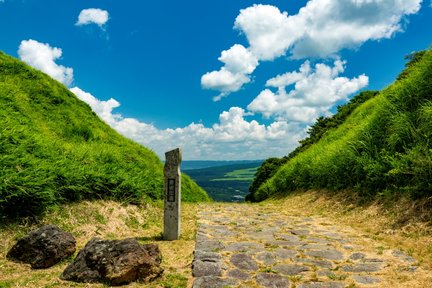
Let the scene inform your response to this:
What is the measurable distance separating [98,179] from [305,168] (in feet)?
30.9

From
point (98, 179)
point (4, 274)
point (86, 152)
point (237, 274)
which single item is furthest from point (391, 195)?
point (86, 152)

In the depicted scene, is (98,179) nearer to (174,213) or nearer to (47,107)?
(174,213)

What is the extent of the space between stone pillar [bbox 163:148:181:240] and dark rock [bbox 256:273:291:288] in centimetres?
282

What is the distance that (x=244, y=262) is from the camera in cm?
541

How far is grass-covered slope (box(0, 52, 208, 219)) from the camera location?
22.3 feet

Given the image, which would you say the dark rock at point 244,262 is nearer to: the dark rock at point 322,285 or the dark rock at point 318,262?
the dark rock at point 318,262

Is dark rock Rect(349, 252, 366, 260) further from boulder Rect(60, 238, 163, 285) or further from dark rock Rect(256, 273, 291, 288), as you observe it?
boulder Rect(60, 238, 163, 285)

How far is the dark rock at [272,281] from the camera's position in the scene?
446 cm

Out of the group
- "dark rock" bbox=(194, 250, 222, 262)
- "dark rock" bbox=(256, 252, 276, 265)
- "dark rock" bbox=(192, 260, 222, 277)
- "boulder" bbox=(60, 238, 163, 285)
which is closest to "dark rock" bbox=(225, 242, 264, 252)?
"dark rock" bbox=(256, 252, 276, 265)

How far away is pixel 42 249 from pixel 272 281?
3730 mm

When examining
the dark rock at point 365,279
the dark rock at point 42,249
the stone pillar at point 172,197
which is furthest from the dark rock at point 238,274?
the dark rock at point 42,249

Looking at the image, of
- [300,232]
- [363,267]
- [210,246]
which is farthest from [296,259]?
[300,232]

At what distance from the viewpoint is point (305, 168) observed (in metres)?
14.7

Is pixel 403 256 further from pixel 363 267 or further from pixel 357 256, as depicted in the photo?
pixel 363 267
